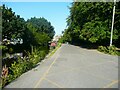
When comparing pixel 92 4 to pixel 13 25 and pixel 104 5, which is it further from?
pixel 13 25

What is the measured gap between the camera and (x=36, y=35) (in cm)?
6794

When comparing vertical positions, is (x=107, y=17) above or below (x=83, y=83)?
above

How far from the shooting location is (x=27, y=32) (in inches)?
2478

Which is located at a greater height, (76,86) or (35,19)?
(35,19)

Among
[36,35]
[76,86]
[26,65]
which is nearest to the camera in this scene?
[76,86]

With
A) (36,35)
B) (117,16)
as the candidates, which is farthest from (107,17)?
(36,35)

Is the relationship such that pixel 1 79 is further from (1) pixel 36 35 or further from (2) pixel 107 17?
(1) pixel 36 35

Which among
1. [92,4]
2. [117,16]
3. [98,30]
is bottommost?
[98,30]

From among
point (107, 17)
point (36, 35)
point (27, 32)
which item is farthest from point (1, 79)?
point (36, 35)

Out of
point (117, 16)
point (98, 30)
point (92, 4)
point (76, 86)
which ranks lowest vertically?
point (76, 86)

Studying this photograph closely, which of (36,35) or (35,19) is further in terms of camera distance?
(35,19)

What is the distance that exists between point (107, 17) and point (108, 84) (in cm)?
2866

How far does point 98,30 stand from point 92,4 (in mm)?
5092

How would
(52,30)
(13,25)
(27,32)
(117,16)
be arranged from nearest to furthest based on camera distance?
(117,16)
(13,25)
(27,32)
(52,30)
